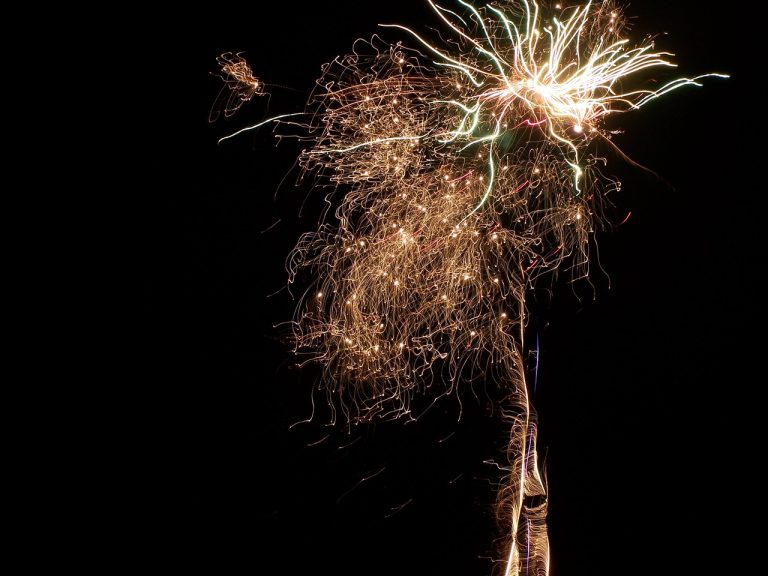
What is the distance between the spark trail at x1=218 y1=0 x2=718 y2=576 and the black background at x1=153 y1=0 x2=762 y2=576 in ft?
0.28

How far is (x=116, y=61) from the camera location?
1.87 metres

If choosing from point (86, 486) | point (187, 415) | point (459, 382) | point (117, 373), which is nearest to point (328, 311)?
point (459, 382)

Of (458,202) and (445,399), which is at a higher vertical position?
(458,202)

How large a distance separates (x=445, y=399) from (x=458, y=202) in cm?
70

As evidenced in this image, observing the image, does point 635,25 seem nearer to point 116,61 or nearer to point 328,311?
point 328,311

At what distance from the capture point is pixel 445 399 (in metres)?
1.80

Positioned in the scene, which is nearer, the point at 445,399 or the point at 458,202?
the point at 458,202

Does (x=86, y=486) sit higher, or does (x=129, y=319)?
(x=129, y=319)

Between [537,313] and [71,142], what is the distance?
71.6 inches

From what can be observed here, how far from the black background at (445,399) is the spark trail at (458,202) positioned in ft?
0.28

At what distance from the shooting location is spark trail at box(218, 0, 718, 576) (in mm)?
1643

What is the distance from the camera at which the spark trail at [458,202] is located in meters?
1.64

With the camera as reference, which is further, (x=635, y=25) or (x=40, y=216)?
(x=40, y=216)

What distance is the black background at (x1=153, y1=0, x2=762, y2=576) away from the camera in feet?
5.57
